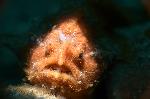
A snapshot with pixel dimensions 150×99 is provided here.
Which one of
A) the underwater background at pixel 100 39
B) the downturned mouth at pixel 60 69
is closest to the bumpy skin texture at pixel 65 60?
the downturned mouth at pixel 60 69

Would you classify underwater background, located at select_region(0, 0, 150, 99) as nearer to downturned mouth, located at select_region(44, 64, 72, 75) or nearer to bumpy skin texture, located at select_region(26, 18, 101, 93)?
bumpy skin texture, located at select_region(26, 18, 101, 93)

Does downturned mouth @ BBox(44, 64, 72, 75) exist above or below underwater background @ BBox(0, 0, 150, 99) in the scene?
below

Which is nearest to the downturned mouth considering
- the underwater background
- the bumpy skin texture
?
the bumpy skin texture

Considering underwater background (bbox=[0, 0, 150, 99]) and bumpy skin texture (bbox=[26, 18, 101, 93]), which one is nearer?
bumpy skin texture (bbox=[26, 18, 101, 93])

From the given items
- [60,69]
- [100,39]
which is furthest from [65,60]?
[100,39]

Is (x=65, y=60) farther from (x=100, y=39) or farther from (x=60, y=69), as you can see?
(x=100, y=39)
